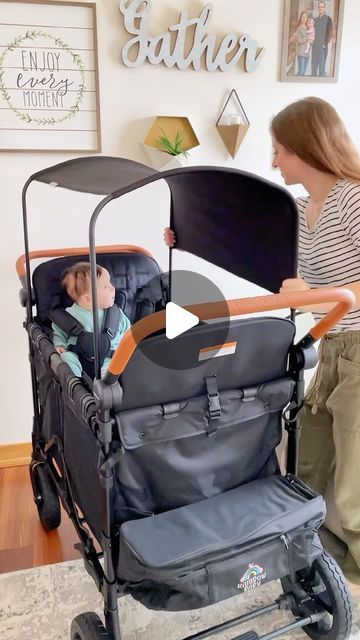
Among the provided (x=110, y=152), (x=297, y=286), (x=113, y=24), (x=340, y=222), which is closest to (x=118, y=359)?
(x=297, y=286)

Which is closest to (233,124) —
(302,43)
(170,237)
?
(302,43)

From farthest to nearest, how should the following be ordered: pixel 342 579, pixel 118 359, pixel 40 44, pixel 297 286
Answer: pixel 40 44 → pixel 342 579 → pixel 297 286 → pixel 118 359

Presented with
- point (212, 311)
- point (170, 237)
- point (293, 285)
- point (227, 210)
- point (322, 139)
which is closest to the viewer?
point (212, 311)

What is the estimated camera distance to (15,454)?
7.86ft

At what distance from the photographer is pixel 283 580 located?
1533mm

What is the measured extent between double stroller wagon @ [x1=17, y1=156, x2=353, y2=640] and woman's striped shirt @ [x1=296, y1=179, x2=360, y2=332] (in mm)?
170

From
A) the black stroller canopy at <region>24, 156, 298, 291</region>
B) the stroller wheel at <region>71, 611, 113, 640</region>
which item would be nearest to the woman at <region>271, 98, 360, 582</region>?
the black stroller canopy at <region>24, 156, 298, 291</region>

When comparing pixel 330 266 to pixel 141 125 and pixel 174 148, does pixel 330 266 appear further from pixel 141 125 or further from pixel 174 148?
pixel 141 125

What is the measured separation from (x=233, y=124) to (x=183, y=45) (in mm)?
344

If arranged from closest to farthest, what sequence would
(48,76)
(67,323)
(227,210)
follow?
1. (227,210)
2. (67,323)
3. (48,76)

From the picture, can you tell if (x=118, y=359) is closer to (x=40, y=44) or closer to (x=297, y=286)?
(x=297, y=286)

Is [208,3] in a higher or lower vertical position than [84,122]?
higher

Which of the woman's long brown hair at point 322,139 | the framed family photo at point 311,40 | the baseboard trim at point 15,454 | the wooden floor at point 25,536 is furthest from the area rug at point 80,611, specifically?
the framed family photo at point 311,40

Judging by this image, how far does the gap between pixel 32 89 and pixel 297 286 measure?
135 cm
